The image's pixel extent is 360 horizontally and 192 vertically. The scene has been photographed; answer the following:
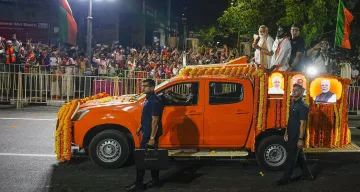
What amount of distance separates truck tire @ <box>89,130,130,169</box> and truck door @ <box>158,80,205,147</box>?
2.27ft

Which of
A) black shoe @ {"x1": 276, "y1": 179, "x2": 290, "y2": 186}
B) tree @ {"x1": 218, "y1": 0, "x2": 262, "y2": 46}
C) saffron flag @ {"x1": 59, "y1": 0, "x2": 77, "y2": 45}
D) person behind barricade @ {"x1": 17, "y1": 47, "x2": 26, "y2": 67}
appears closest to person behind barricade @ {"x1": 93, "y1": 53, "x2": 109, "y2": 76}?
saffron flag @ {"x1": 59, "y1": 0, "x2": 77, "y2": 45}

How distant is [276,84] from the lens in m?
8.21

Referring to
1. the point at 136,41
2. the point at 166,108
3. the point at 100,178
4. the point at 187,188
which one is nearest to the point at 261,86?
the point at 166,108

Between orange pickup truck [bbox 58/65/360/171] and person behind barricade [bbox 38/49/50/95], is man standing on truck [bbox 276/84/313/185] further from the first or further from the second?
person behind barricade [bbox 38/49/50/95]

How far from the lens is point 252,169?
8.27 m

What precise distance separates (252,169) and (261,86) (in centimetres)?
155

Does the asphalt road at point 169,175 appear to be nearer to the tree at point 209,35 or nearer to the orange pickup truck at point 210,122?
the orange pickup truck at point 210,122

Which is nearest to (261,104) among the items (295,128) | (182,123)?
(295,128)

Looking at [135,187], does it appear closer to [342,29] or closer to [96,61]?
[342,29]

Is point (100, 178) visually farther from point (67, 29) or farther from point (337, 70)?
point (337, 70)

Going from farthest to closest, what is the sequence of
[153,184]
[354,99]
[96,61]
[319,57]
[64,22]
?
[96,61], [64,22], [354,99], [319,57], [153,184]

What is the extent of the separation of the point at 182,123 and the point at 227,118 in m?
0.81

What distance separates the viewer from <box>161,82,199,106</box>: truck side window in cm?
805

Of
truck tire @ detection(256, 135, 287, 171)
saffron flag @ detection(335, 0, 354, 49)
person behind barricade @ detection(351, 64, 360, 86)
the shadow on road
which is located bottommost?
the shadow on road
